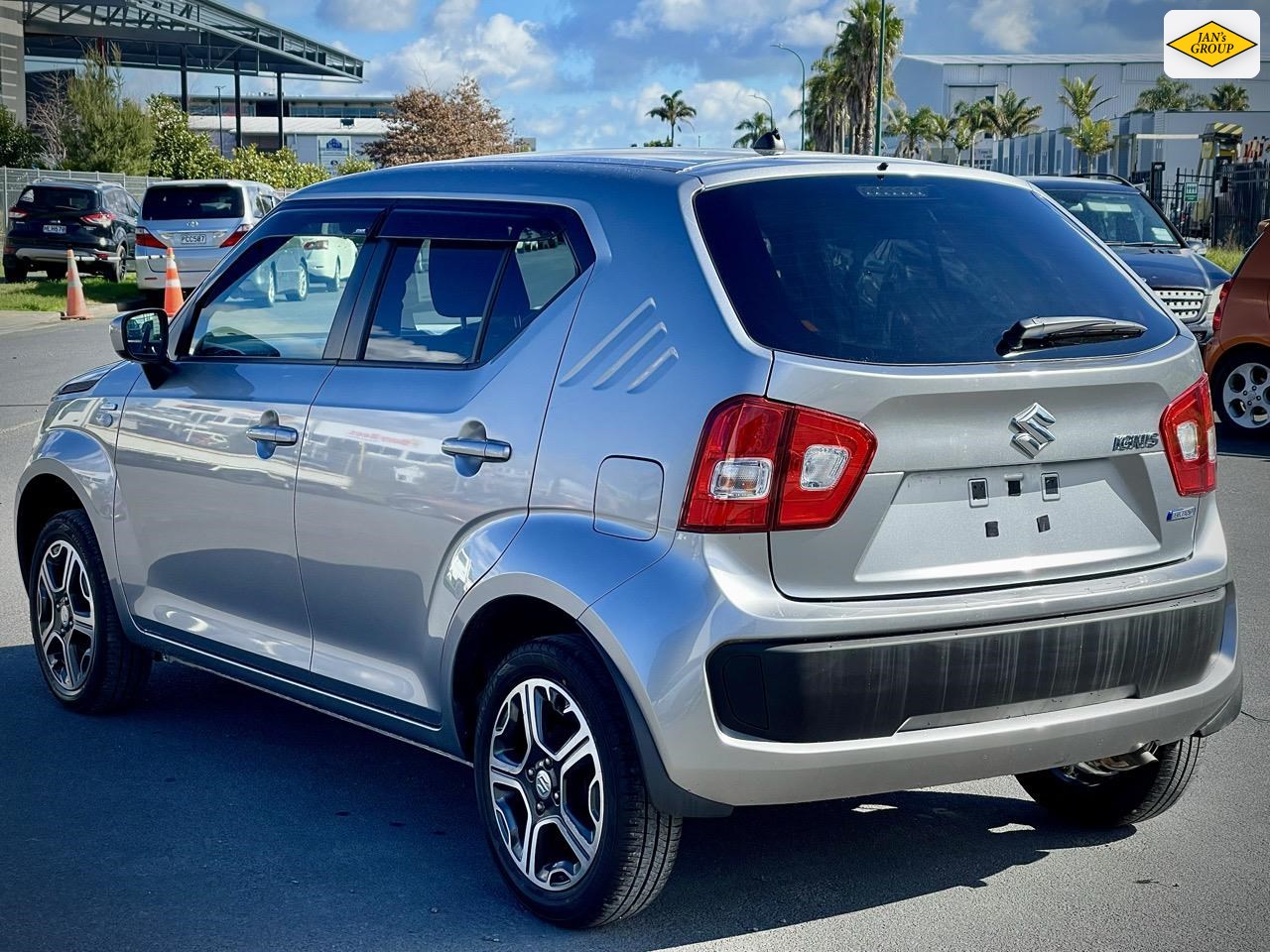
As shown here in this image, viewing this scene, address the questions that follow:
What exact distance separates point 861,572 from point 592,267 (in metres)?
0.98

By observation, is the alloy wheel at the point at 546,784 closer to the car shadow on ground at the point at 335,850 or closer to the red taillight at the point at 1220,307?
the car shadow on ground at the point at 335,850

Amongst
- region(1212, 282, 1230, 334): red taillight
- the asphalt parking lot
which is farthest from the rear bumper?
region(1212, 282, 1230, 334): red taillight

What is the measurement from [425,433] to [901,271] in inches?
48.6

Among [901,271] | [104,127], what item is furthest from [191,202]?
[104,127]

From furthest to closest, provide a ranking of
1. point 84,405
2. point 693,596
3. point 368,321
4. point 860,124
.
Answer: point 860,124 → point 84,405 → point 368,321 → point 693,596

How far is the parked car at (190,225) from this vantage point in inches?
970

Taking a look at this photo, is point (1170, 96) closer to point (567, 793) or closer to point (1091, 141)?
point (1091, 141)

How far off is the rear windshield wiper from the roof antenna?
1.07 m

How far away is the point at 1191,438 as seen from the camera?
3.95 meters

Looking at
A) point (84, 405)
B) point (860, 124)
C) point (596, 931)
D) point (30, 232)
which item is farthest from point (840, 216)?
point (860, 124)

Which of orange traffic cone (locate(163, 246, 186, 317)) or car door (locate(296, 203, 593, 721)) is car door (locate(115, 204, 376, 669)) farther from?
orange traffic cone (locate(163, 246, 186, 317))

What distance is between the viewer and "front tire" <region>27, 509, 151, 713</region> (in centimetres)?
548

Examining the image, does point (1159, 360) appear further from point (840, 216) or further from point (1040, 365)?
point (840, 216)

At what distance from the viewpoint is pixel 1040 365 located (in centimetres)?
369
